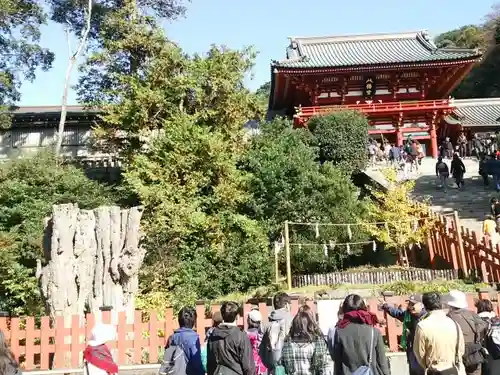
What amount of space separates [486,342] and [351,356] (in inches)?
58.1

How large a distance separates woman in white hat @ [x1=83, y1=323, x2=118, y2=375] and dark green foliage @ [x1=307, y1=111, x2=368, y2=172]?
49.4ft

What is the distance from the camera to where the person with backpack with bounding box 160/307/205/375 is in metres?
4.64

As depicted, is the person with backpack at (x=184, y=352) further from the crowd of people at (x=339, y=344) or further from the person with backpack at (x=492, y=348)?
the person with backpack at (x=492, y=348)

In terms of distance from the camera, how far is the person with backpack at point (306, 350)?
14.1ft

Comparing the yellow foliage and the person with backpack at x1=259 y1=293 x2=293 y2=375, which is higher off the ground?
the yellow foliage

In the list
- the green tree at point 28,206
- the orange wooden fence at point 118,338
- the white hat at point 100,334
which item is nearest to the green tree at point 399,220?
the orange wooden fence at point 118,338

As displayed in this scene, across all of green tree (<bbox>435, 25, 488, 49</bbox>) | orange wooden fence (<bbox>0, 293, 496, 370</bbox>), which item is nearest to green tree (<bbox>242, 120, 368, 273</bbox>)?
orange wooden fence (<bbox>0, 293, 496, 370</bbox>)

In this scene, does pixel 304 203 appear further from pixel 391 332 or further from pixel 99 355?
pixel 99 355

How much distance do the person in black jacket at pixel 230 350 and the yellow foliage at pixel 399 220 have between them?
9.79 meters

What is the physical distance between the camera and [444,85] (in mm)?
28250

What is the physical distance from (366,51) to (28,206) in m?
22.2

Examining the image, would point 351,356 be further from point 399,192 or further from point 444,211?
point 444,211

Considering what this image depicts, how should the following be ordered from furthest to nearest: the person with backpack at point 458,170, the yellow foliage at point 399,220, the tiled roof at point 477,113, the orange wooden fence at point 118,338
Answer: 1. the tiled roof at point 477,113
2. the person with backpack at point 458,170
3. the yellow foliage at point 399,220
4. the orange wooden fence at point 118,338

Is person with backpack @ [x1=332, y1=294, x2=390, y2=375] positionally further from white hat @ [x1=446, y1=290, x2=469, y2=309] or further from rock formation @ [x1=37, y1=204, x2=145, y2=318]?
rock formation @ [x1=37, y1=204, x2=145, y2=318]
